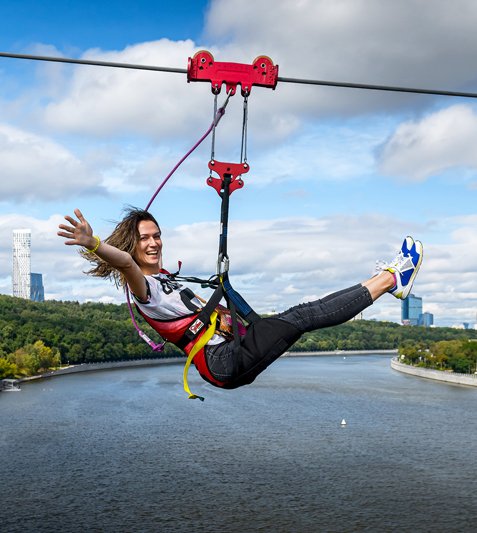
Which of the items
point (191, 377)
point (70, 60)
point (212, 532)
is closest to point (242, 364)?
point (70, 60)

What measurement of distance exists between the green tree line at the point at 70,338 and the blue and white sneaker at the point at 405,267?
6442 centimetres

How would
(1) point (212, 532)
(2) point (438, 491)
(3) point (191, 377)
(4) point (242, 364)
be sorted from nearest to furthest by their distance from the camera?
(4) point (242, 364) < (1) point (212, 532) < (2) point (438, 491) < (3) point (191, 377)

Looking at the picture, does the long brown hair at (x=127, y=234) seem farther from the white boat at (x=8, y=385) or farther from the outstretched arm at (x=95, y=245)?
the white boat at (x=8, y=385)

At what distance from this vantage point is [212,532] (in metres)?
28.5

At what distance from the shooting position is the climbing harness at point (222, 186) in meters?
4.16

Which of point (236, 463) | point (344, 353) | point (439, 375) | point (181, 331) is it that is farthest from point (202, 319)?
point (344, 353)

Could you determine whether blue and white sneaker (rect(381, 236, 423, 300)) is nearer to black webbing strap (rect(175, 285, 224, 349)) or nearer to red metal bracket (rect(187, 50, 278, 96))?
black webbing strap (rect(175, 285, 224, 349))

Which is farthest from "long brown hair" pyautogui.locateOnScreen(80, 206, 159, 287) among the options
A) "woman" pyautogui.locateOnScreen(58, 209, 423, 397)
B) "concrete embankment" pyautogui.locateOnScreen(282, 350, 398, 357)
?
"concrete embankment" pyautogui.locateOnScreen(282, 350, 398, 357)

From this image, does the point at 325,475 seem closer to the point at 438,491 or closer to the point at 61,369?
the point at 438,491

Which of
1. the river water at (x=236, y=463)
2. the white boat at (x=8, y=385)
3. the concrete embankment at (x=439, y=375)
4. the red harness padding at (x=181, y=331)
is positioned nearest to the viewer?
the red harness padding at (x=181, y=331)

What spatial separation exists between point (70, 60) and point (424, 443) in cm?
3947

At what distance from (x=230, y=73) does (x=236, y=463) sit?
33474 mm

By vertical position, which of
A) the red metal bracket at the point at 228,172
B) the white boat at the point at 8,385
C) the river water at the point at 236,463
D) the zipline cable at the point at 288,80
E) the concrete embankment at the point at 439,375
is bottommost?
the river water at the point at 236,463

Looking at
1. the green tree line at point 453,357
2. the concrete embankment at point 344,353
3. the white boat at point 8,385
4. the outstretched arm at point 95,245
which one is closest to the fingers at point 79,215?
the outstretched arm at point 95,245
